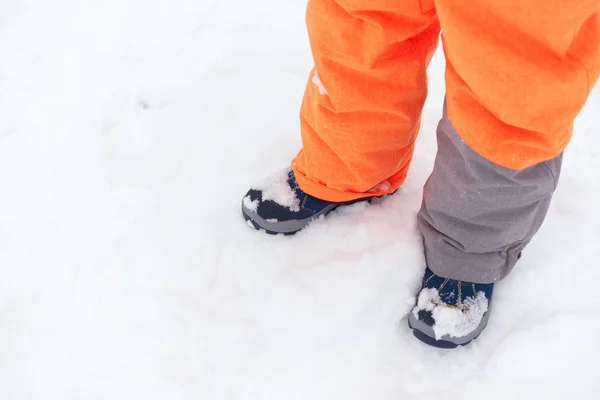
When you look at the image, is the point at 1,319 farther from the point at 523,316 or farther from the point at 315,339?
the point at 523,316

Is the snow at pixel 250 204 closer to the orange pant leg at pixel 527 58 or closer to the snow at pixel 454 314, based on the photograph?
the snow at pixel 454 314

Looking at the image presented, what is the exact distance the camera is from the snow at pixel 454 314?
31.4 inches

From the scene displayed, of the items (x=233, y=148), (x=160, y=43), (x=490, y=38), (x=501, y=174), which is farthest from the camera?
(x=160, y=43)

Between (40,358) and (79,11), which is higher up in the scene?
(79,11)

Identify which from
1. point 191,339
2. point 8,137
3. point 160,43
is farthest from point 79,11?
point 191,339

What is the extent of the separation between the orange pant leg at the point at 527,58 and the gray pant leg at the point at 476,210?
3.3 inches

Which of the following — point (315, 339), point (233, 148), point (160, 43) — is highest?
point (160, 43)

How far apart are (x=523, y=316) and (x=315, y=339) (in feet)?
1.18

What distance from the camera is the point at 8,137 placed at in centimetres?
110

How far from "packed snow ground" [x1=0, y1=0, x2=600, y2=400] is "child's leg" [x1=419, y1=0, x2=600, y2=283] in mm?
180

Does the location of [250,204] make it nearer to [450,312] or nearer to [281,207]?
[281,207]

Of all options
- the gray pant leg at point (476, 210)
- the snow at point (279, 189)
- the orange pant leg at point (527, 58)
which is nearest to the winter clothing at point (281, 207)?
the snow at point (279, 189)

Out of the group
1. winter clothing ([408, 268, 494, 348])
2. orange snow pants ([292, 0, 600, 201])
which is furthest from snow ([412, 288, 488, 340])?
orange snow pants ([292, 0, 600, 201])

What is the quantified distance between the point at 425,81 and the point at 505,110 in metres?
0.23
